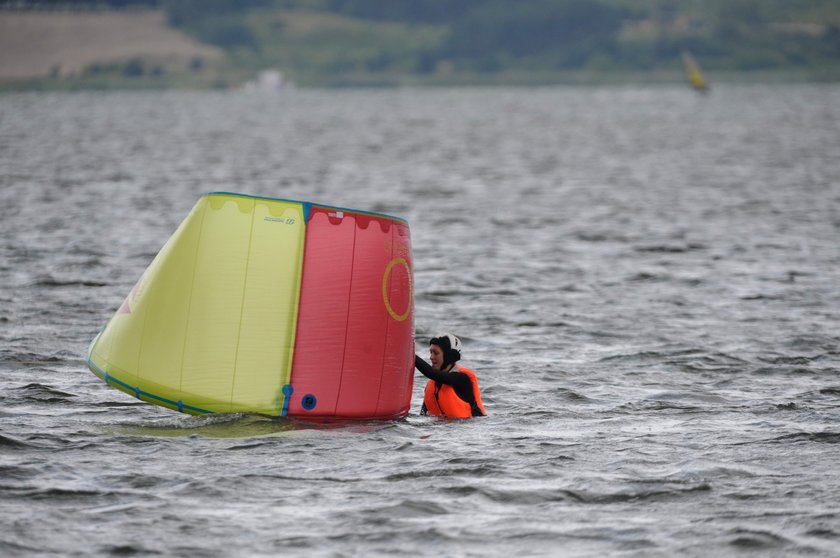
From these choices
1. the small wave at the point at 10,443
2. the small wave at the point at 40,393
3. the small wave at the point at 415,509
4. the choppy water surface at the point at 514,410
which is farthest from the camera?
the small wave at the point at 40,393

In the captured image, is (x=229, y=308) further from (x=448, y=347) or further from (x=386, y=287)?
(x=448, y=347)

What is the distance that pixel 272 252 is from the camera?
448 inches

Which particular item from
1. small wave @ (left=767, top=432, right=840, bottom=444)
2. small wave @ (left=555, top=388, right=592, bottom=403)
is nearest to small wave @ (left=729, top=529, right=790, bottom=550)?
small wave @ (left=767, top=432, right=840, bottom=444)

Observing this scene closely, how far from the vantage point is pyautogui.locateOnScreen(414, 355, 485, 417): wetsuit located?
41.9ft

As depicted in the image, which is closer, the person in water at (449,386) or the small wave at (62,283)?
the person in water at (449,386)

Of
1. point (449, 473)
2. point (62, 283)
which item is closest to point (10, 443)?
point (449, 473)

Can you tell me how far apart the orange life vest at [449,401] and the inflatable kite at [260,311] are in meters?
1.47

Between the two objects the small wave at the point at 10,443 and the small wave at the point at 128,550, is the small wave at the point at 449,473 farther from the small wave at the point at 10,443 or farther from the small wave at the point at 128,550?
the small wave at the point at 10,443

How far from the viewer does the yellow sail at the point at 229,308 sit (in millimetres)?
11391

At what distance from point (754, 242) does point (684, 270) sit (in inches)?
183

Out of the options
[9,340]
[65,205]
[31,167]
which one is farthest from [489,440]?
[31,167]

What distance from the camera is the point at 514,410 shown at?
44.9 feet

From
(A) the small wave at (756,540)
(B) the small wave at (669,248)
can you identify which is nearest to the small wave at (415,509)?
(A) the small wave at (756,540)

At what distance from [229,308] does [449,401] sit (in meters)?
2.72
